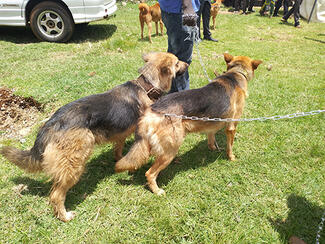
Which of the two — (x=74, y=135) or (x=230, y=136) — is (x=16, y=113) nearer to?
(x=74, y=135)

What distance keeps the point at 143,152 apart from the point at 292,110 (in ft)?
12.4

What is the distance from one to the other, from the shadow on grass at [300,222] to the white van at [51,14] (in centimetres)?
777

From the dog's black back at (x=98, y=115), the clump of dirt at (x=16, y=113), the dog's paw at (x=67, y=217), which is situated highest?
the dog's black back at (x=98, y=115)

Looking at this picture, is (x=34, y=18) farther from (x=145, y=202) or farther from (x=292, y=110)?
(x=292, y=110)

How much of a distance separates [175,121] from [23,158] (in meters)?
1.90

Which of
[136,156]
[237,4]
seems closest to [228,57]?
[136,156]

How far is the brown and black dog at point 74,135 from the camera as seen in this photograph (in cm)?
237

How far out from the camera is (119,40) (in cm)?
786

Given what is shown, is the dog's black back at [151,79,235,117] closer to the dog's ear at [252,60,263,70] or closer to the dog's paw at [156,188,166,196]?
the dog's ear at [252,60,263,70]

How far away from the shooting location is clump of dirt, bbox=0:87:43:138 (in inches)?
156

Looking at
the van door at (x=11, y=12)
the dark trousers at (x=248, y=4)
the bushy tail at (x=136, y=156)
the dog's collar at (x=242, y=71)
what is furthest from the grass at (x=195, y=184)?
the dark trousers at (x=248, y=4)

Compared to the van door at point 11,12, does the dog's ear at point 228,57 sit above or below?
below

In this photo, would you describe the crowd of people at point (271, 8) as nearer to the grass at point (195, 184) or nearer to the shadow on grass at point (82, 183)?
the grass at point (195, 184)

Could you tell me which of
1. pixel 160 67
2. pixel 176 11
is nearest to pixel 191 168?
pixel 160 67
